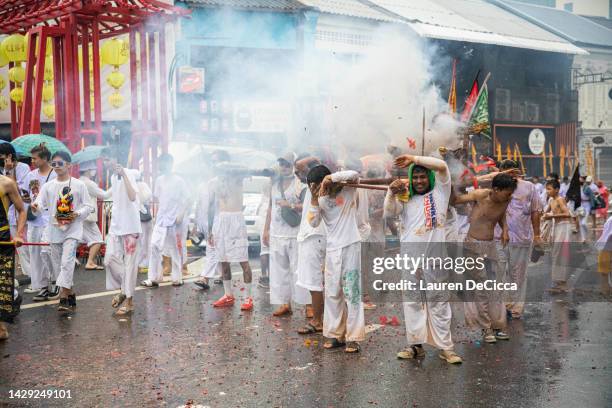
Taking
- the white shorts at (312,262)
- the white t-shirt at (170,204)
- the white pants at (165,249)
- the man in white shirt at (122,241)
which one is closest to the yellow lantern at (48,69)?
the white t-shirt at (170,204)

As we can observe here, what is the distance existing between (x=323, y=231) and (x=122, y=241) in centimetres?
276

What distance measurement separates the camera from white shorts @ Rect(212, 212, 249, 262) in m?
8.77

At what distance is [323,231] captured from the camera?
7.08 meters

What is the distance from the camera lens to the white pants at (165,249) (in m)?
10.2

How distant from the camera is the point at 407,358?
20.2ft

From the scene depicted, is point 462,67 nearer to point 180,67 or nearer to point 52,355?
point 180,67

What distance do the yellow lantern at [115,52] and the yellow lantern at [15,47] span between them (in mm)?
1614

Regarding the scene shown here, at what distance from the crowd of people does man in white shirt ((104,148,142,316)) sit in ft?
0.05

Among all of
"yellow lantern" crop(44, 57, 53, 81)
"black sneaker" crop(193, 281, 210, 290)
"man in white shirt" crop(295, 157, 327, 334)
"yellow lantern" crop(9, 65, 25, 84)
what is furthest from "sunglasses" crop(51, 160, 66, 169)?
"yellow lantern" crop(44, 57, 53, 81)

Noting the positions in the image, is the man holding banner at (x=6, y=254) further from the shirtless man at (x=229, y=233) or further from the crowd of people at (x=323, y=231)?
the shirtless man at (x=229, y=233)

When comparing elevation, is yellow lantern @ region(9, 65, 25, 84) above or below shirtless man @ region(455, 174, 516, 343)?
above

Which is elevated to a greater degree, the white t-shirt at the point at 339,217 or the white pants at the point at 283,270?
the white t-shirt at the point at 339,217

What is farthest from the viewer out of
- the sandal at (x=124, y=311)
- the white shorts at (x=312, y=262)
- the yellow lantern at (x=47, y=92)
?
the yellow lantern at (x=47, y=92)

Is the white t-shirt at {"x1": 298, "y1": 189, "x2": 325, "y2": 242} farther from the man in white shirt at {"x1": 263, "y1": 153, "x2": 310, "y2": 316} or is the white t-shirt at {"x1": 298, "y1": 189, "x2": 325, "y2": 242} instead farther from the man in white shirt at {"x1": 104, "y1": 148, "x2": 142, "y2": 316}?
the man in white shirt at {"x1": 104, "y1": 148, "x2": 142, "y2": 316}
